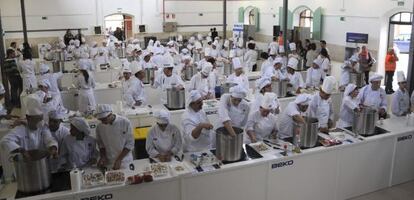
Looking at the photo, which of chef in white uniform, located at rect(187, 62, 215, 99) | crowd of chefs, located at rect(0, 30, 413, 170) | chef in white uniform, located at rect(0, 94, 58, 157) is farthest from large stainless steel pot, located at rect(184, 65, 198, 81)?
chef in white uniform, located at rect(0, 94, 58, 157)

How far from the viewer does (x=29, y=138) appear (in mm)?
4082

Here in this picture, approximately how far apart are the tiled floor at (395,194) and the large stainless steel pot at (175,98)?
318 cm

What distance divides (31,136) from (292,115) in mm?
2994

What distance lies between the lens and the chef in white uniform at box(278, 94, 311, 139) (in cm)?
481

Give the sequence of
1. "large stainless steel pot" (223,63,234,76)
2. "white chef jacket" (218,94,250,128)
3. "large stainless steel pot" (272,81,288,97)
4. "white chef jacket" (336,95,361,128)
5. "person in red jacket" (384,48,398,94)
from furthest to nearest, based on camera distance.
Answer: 1. "large stainless steel pot" (223,63,234,76)
2. "person in red jacket" (384,48,398,94)
3. "large stainless steel pot" (272,81,288,97)
4. "white chef jacket" (336,95,361,128)
5. "white chef jacket" (218,94,250,128)

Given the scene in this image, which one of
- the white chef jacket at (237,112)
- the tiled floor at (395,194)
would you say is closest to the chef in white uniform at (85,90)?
the white chef jacket at (237,112)

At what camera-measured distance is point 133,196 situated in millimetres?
3789

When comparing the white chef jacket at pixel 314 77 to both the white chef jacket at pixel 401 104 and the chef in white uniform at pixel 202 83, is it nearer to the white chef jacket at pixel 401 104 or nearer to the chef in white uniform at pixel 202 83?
the chef in white uniform at pixel 202 83

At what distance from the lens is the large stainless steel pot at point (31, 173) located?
349 cm

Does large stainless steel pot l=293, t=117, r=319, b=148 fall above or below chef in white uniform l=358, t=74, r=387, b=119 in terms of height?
below

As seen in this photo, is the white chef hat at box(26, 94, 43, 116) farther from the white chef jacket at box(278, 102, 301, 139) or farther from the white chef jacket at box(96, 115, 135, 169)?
the white chef jacket at box(278, 102, 301, 139)

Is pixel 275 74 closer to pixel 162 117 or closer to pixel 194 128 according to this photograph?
pixel 194 128

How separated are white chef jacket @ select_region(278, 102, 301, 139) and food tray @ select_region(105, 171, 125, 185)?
2220 mm

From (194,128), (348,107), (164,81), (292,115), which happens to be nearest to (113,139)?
(194,128)
